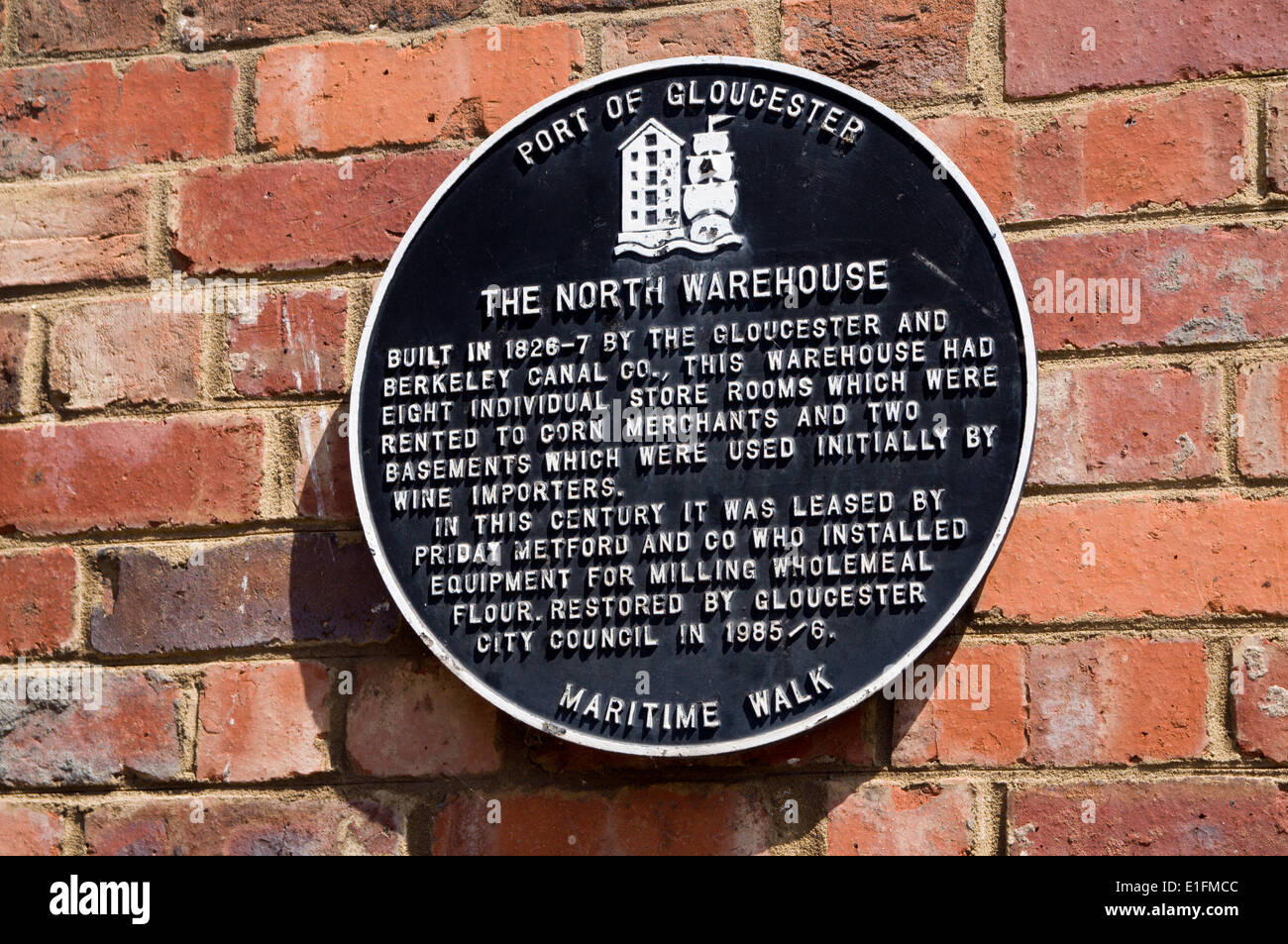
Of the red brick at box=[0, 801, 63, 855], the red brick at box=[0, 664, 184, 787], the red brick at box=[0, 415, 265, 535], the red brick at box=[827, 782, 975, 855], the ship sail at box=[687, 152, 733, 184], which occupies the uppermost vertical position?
the ship sail at box=[687, 152, 733, 184]

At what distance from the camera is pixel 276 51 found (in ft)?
9.69

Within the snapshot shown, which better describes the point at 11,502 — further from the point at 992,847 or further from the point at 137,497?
the point at 992,847

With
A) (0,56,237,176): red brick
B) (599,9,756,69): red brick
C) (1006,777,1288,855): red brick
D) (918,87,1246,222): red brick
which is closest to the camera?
(1006,777,1288,855): red brick

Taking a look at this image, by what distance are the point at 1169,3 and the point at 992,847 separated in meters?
1.42

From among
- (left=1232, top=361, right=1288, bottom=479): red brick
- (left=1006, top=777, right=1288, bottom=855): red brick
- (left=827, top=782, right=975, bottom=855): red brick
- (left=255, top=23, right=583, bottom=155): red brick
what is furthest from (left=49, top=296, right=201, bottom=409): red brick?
(left=1232, top=361, right=1288, bottom=479): red brick

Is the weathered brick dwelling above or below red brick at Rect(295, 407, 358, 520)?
above

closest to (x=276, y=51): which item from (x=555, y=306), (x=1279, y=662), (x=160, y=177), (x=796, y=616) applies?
(x=160, y=177)

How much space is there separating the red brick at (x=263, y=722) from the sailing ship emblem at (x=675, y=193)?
0.93 m

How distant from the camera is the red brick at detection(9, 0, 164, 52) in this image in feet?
9.94

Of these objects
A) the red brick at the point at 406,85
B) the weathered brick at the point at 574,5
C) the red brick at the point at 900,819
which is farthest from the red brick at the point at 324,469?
the red brick at the point at 900,819

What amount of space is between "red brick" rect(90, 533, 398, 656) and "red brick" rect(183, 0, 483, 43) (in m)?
0.98

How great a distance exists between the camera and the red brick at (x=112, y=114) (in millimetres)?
2961

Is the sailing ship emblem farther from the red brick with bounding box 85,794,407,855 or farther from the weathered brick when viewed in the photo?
the red brick with bounding box 85,794,407,855

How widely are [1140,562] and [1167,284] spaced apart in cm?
46
